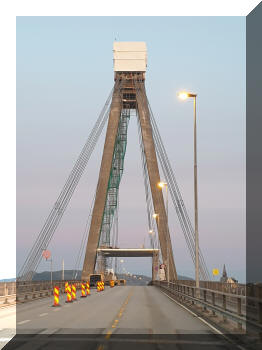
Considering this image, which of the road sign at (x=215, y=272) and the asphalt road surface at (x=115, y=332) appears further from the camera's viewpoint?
the road sign at (x=215, y=272)

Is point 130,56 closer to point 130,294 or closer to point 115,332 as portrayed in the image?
point 130,294

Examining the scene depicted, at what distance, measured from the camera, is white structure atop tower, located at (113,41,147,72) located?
Result: 255ft

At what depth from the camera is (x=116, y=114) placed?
7262 centimetres

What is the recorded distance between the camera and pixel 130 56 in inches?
3105

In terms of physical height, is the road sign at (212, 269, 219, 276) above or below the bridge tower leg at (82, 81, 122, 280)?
below

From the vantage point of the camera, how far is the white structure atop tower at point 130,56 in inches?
3061

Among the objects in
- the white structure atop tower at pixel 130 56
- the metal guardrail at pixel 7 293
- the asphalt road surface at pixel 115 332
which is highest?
the white structure atop tower at pixel 130 56

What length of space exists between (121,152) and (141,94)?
23410 millimetres

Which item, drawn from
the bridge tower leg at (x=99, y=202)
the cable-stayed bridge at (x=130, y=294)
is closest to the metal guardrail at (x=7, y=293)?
the cable-stayed bridge at (x=130, y=294)

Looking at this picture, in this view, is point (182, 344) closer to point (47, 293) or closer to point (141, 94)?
point (47, 293)

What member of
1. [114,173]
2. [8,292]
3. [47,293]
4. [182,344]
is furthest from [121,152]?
[182,344]

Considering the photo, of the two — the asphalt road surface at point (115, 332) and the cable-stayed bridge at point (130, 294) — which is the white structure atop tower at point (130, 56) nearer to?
the cable-stayed bridge at point (130, 294)

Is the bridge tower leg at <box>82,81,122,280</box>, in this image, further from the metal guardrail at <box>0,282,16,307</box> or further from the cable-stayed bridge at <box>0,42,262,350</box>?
the metal guardrail at <box>0,282,16,307</box>

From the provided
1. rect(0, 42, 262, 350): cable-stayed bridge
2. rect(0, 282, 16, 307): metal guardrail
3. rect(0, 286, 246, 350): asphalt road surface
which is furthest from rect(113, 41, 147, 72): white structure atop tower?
rect(0, 286, 246, 350): asphalt road surface
